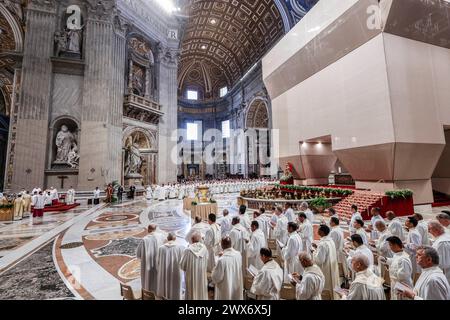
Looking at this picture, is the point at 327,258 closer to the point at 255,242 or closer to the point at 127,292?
the point at 255,242

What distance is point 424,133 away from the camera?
30.9 ft

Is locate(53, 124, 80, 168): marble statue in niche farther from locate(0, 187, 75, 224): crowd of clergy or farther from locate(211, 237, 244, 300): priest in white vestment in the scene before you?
locate(211, 237, 244, 300): priest in white vestment

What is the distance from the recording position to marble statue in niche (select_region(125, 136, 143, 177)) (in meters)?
16.6

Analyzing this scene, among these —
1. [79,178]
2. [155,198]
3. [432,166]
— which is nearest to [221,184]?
[155,198]

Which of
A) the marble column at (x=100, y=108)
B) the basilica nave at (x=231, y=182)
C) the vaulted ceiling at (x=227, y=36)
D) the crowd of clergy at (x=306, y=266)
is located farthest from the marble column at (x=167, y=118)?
the crowd of clergy at (x=306, y=266)

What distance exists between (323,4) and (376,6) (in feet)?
10.6

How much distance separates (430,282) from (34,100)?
58.6 ft

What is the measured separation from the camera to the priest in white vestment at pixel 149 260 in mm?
3275

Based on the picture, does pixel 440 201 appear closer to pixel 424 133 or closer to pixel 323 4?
pixel 424 133

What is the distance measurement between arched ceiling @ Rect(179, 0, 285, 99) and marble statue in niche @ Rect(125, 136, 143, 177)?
603 inches

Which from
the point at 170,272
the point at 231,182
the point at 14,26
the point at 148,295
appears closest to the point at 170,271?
the point at 170,272

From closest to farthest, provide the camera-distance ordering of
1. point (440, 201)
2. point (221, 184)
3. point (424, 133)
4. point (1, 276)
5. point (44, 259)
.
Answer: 1. point (1, 276)
2. point (44, 259)
3. point (424, 133)
4. point (440, 201)
5. point (221, 184)

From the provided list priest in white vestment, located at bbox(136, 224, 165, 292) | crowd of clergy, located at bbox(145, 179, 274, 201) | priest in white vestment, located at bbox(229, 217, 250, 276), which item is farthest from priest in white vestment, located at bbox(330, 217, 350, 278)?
crowd of clergy, located at bbox(145, 179, 274, 201)

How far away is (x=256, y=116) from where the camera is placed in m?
28.8
